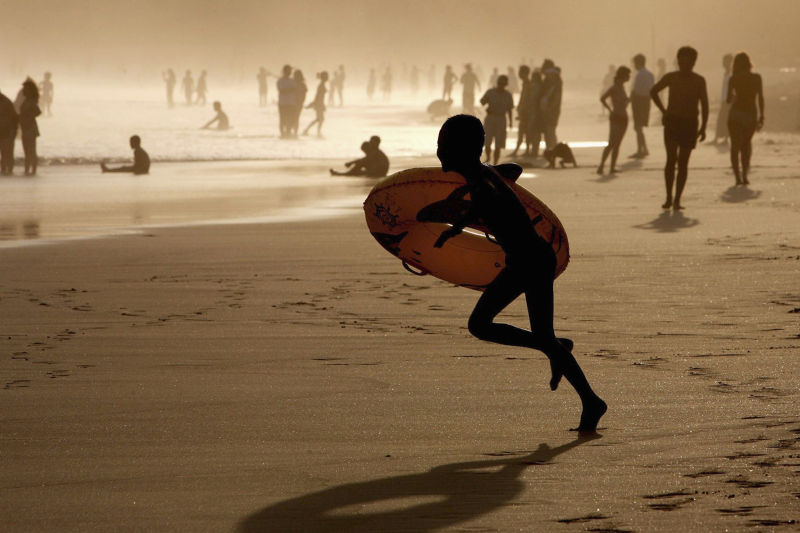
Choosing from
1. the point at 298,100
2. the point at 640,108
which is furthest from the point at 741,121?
the point at 298,100

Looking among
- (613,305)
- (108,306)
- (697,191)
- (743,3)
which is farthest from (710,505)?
(743,3)

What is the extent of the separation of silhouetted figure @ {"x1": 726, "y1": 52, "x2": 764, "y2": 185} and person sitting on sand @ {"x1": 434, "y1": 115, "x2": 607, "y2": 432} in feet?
43.0

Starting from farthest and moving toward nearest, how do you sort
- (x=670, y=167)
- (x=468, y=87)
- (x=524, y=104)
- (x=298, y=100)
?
1. (x=468, y=87)
2. (x=298, y=100)
3. (x=524, y=104)
4. (x=670, y=167)

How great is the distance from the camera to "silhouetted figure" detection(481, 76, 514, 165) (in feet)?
80.6

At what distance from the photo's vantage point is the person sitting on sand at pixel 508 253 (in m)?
5.52

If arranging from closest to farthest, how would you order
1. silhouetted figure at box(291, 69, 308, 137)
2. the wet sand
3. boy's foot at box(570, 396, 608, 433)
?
the wet sand < boy's foot at box(570, 396, 608, 433) < silhouetted figure at box(291, 69, 308, 137)

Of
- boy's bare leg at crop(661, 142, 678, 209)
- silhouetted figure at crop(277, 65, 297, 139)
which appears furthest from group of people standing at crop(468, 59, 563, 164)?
silhouetted figure at crop(277, 65, 297, 139)

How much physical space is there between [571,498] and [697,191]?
47.1 ft

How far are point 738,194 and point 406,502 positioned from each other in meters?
14.0

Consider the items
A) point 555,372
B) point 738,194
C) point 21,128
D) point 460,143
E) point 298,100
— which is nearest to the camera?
point 460,143

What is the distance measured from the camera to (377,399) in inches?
256

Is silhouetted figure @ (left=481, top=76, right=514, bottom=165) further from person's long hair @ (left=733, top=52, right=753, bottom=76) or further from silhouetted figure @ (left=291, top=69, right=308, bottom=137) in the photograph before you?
silhouetted figure @ (left=291, top=69, right=308, bottom=137)

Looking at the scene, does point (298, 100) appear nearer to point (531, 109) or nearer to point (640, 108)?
point (531, 109)

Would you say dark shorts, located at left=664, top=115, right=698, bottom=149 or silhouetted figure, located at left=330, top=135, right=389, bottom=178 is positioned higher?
dark shorts, located at left=664, top=115, right=698, bottom=149
